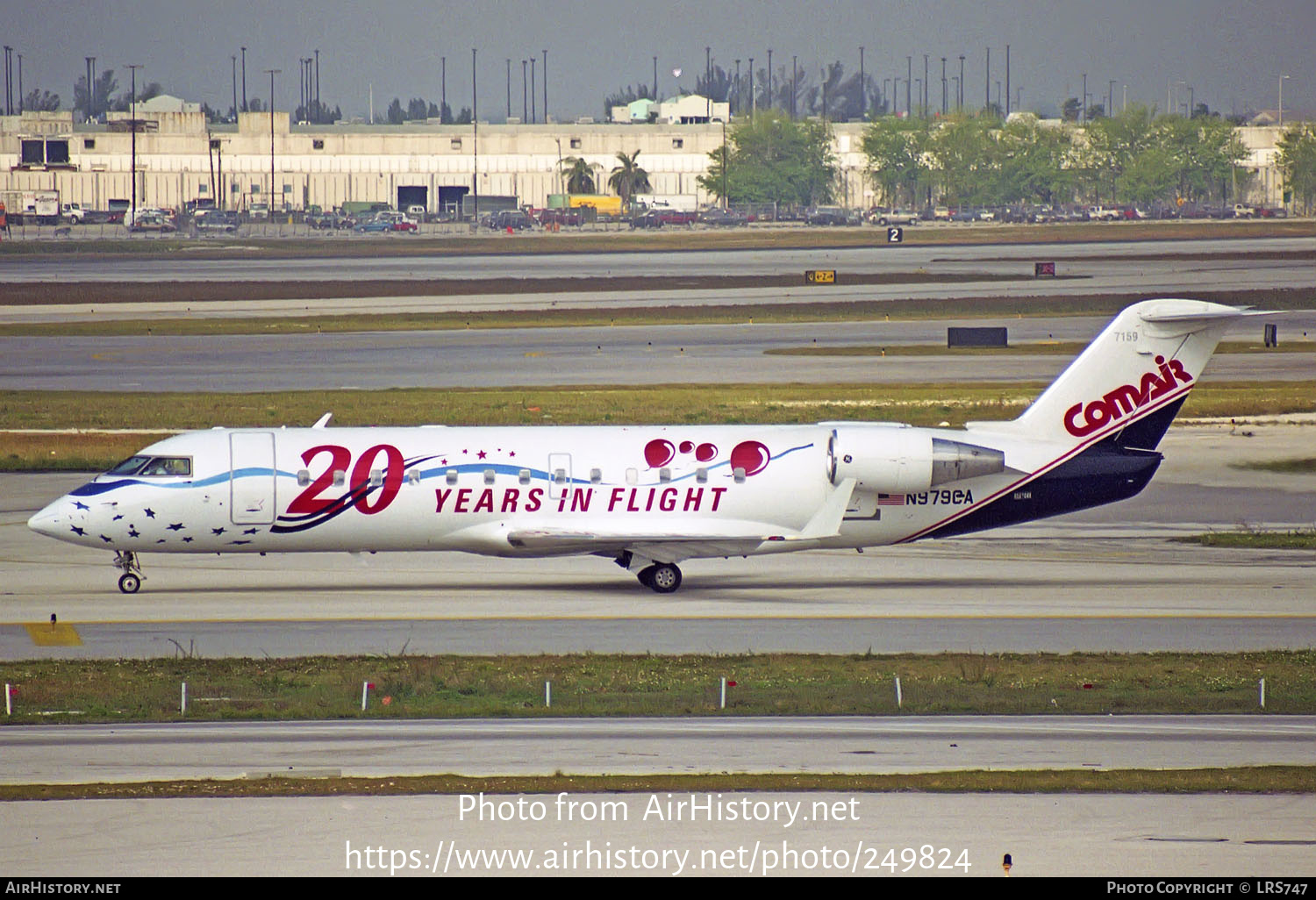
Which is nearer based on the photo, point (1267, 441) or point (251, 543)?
point (251, 543)

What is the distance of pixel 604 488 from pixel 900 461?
654cm

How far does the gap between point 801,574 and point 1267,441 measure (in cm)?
2509

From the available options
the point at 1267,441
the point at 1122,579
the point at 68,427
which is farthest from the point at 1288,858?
the point at 68,427

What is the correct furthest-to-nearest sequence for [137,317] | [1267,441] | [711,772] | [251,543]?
[137,317] → [1267,441] → [251,543] → [711,772]

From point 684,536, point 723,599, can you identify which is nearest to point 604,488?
point 684,536

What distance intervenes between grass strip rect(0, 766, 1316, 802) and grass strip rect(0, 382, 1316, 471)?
33709 millimetres

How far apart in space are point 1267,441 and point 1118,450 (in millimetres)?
21866

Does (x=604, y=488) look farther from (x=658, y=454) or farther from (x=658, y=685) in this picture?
(x=658, y=685)

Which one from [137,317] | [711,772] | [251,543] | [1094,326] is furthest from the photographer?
[137,317]

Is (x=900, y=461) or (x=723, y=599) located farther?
(x=723, y=599)

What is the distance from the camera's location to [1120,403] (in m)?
37.1

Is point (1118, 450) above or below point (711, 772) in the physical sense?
above
